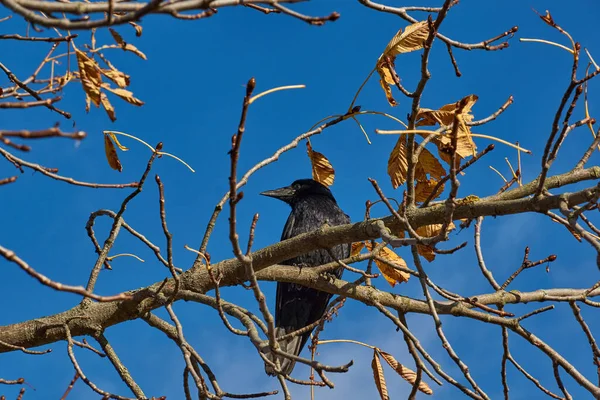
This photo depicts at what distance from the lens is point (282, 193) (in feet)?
25.2

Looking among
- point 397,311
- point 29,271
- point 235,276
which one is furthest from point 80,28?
point 397,311

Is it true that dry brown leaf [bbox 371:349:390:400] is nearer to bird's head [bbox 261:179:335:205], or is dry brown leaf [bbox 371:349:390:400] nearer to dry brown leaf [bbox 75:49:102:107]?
dry brown leaf [bbox 75:49:102:107]

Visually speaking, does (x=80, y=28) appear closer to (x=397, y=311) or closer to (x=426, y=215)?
(x=426, y=215)

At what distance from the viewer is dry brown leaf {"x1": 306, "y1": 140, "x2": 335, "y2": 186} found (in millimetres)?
4438

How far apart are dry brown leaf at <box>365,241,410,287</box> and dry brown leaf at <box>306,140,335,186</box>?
56cm

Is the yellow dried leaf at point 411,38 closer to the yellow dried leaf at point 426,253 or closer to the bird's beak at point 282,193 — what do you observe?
the yellow dried leaf at point 426,253

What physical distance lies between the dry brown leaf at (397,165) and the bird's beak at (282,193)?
12.4 feet

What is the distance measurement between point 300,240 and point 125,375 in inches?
60.6

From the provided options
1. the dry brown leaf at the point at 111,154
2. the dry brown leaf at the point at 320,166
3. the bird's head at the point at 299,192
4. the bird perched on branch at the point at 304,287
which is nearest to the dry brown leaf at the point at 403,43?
the dry brown leaf at the point at 320,166

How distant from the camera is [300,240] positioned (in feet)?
12.8

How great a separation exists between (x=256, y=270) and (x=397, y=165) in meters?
1.10

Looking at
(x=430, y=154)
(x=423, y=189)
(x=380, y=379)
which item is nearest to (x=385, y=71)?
(x=430, y=154)

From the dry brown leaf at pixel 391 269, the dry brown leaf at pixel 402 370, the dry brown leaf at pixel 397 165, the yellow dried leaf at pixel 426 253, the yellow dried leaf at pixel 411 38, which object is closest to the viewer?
the yellow dried leaf at pixel 411 38

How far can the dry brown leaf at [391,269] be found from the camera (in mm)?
4391
